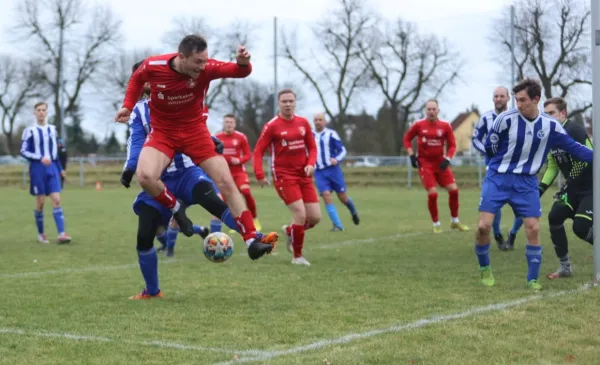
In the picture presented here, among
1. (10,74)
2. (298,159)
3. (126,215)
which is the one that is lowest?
(126,215)

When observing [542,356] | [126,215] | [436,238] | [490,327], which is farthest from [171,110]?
[126,215]

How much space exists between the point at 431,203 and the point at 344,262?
14.9 ft

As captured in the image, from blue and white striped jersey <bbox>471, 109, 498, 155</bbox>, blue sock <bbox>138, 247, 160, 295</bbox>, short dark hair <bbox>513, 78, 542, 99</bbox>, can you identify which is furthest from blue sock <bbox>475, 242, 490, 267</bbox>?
blue sock <bbox>138, 247, 160, 295</bbox>

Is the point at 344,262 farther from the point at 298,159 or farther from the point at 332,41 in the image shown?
the point at 332,41

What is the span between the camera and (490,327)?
604 cm

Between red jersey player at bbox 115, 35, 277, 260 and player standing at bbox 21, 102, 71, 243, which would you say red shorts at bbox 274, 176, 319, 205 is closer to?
red jersey player at bbox 115, 35, 277, 260

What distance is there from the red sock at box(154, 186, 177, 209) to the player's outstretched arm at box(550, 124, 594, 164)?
3.59 m

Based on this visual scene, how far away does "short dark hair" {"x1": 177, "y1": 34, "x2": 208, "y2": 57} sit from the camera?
7.00 m

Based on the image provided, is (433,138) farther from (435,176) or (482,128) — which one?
(482,128)

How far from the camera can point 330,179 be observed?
1639 centimetres

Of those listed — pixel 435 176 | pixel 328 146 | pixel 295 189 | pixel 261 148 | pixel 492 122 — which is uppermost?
pixel 492 122

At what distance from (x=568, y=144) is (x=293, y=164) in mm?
3949

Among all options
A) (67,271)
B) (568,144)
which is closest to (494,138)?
(568,144)

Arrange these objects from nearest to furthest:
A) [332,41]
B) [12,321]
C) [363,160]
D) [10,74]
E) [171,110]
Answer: [12,321] < [171,110] < [363,160] < [332,41] < [10,74]
